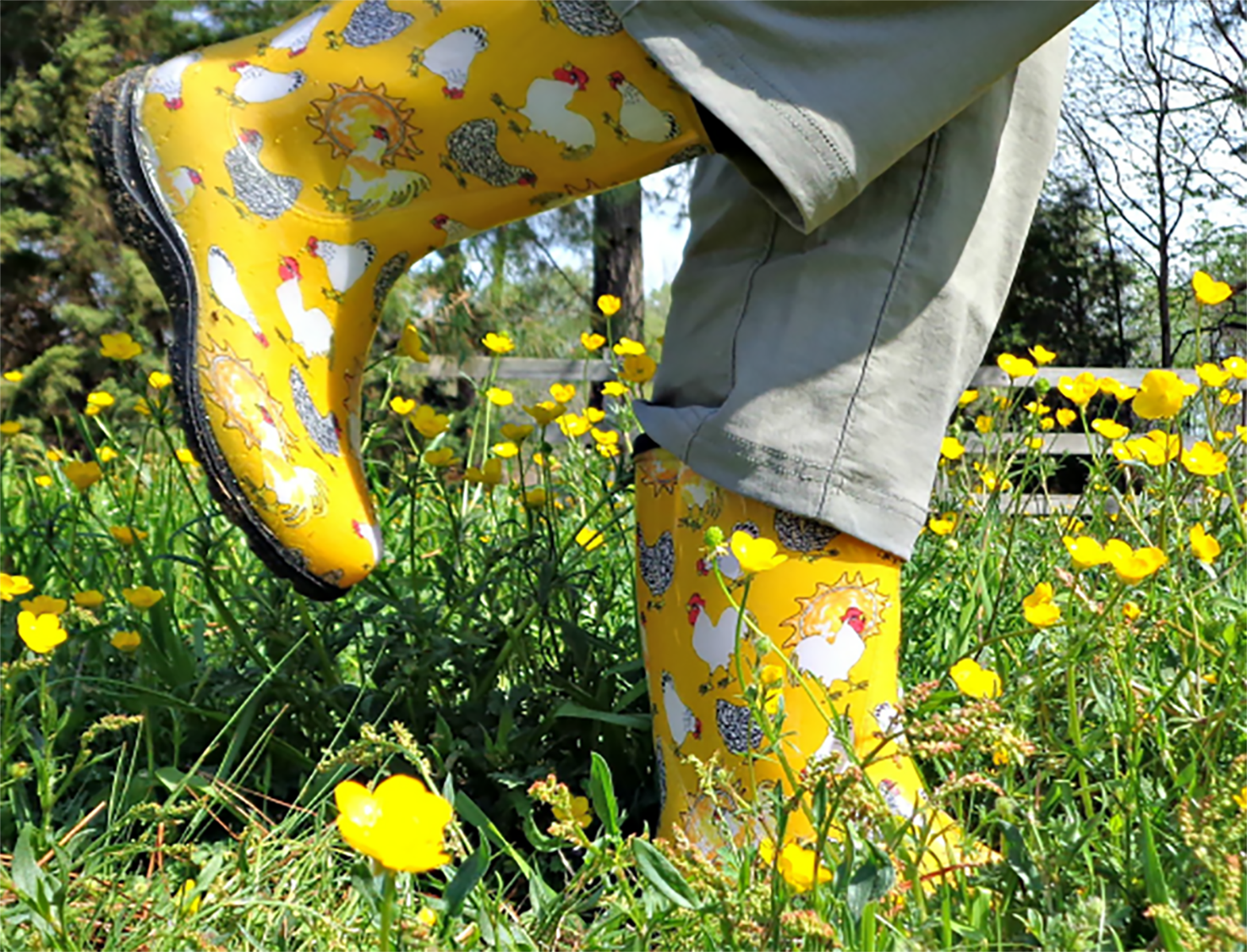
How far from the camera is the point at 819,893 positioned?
1.97 ft

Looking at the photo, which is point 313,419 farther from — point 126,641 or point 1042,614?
point 1042,614

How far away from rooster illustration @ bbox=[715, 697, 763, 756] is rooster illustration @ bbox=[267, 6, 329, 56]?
64 centimetres

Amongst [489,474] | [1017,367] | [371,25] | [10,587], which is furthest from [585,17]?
[1017,367]

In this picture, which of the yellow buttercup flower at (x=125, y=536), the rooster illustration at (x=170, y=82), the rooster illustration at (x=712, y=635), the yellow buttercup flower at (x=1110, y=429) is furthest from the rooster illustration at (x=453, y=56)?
the yellow buttercup flower at (x=1110, y=429)

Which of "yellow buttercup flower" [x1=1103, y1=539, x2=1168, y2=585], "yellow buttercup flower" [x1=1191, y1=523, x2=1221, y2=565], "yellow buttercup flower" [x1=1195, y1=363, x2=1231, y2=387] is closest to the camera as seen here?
"yellow buttercup flower" [x1=1103, y1=539, x2=1168, y2=585]

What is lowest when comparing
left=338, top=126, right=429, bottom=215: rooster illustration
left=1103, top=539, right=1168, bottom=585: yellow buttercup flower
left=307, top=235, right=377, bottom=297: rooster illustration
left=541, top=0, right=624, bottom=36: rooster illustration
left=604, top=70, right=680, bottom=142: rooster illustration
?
left=1103, top=539, right=1168, bottom=585: yellow buttercup flower

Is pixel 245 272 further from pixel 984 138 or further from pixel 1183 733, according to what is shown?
pixel 1183 733

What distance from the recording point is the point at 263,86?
987 millimetres

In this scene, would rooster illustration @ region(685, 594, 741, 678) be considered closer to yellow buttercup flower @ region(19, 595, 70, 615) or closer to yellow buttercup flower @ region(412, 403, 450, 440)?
yellow buttercup flower @ region(412, 403, 450, 440)

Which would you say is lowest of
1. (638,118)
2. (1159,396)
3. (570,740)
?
(570,740)

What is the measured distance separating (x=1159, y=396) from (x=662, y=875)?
60 cm

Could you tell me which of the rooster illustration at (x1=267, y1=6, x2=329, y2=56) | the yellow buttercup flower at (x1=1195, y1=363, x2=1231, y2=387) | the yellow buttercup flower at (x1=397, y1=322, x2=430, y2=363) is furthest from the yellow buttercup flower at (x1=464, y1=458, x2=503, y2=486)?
the yellow buttercup flower at (x1=1195, y1=363, x2=1231, y2=387)

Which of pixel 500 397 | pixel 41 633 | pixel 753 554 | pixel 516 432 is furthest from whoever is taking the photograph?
pixel 500 397

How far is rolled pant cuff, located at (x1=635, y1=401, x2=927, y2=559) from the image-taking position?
90cm
